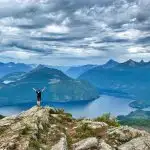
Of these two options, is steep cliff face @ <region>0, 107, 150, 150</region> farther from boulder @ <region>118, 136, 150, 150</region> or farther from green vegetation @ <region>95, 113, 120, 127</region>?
green vegetation @ <region>95, 113, 120, 127</region>

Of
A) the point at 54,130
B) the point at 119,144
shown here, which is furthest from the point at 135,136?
the point at 54,130

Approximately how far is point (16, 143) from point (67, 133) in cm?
710

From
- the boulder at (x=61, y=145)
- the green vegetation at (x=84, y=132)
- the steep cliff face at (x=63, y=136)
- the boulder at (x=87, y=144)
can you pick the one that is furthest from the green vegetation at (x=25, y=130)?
the green vegetation at (x=84, y=132)

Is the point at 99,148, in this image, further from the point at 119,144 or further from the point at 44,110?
the point at 44,110

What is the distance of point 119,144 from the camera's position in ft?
106

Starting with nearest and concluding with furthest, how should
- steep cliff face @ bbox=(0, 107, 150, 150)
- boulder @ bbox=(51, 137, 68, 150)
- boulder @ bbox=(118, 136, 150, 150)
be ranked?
boulder @ bbox=(51, 137, 68, 150) < steep cliff face @ bbox=(0, 107, 150, 150) < boulder @ bbox=(118, 136, 150, 150)

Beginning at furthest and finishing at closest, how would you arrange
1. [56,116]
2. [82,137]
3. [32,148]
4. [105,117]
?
[105,117] < [56,116] < [82,137] < [32,148]

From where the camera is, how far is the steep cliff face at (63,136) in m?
30.2

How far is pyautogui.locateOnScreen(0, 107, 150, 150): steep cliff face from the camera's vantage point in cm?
3022

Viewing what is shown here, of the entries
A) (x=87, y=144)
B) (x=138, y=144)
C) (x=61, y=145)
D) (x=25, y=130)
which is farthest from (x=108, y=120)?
(x=25, y=130)

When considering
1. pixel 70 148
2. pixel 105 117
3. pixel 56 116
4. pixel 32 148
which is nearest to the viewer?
pixel 32 148

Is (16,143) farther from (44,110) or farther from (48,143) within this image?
(44,110)

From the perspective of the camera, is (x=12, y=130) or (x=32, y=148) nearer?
(x=32, y=148)

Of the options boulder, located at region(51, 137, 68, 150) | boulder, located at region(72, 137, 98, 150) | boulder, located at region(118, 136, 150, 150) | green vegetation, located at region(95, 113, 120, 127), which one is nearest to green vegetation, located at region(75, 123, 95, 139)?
boulder, located at region(72, 137, 98, 150)
